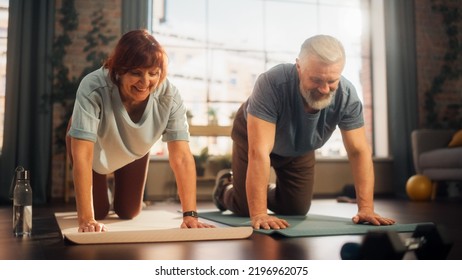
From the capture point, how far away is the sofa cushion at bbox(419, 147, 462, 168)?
291 cm

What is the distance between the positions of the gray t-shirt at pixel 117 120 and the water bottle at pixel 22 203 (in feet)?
0.62

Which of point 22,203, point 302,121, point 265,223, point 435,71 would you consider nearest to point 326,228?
point 265,223

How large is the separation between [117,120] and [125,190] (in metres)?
0.51

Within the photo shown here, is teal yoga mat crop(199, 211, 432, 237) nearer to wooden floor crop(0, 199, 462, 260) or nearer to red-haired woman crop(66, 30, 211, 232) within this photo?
wooden floor crop(0, 199, 462, 260)

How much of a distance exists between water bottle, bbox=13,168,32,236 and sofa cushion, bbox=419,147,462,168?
2.38 meters

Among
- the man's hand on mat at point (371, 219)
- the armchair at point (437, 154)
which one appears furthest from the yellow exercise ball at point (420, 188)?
the man's hand on mat at point (371, 219)

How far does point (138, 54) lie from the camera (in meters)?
1.19

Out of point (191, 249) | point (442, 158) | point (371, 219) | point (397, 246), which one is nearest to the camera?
point (397, 246)

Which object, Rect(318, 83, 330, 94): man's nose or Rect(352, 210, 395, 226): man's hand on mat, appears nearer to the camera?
Rect(318, 83, 330, 94): man's nose

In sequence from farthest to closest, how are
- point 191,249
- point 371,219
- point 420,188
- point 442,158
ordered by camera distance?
point 442,158
point 420,188
point 371,219
point 191,249

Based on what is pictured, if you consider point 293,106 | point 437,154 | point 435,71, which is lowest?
point 437,154

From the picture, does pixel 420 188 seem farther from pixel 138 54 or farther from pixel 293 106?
pixel 138 54

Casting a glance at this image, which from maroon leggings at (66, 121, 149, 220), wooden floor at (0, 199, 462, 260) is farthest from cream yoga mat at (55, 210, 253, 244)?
maroon leggings at (66, 121, 149, 220)

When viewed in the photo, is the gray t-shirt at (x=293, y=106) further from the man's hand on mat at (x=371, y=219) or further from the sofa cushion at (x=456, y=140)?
the sofa cushion at (x=456, y=140)
